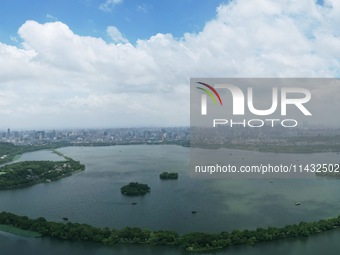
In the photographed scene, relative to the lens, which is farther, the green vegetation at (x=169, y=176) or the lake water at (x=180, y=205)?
the green vegetation at (x=169, y=176)

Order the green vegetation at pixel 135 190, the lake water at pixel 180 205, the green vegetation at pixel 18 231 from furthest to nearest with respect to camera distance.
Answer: the green vegetation at pixel 135 190, the green vegetation at pixel 18 231, the lake water at pixel 180 205

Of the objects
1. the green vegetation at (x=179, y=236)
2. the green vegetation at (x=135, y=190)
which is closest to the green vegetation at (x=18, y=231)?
the green vegetation at (x=179, y=236)

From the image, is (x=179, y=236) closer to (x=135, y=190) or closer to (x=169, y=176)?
(x=135, y=190)

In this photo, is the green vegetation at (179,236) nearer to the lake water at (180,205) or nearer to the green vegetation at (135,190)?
the lake water at (180,205)

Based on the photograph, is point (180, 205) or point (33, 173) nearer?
point (180, 205)

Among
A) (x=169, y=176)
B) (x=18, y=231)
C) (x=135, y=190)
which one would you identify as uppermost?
(x=169, y=176)

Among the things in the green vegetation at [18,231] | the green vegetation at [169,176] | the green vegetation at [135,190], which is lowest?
the green vegetation at [18,231]

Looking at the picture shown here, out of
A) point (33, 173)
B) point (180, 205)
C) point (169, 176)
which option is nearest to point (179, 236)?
point (180, 205)
